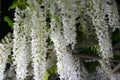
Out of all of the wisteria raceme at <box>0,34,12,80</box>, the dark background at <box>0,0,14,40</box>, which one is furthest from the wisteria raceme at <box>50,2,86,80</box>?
the dark background at <box>0,0,14,40</box>

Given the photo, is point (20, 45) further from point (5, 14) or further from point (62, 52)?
point (5, 14)

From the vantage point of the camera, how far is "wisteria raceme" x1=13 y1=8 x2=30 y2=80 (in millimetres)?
3473

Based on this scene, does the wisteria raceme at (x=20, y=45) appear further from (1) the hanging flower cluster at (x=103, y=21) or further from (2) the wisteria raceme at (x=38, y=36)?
(1) the hanging flower cluster at (x=103, y=21)

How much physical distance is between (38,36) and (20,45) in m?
0.28

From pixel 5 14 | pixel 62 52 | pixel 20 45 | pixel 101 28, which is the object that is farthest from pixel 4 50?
pixel 101 28

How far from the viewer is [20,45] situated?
3520 mm

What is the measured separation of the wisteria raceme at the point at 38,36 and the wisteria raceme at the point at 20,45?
154 mm

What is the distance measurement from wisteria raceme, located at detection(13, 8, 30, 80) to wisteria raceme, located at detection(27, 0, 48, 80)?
154 mm

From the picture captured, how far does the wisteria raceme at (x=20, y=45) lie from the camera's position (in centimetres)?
347

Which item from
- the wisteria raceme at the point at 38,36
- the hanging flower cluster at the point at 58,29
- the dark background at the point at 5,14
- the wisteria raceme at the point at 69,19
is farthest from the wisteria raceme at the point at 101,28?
the dark background at the point at 5,14

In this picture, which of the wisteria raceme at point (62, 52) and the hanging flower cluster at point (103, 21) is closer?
the hanging flower cluster at point (103, 21)

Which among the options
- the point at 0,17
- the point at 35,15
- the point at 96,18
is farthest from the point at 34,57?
the point at 0,17

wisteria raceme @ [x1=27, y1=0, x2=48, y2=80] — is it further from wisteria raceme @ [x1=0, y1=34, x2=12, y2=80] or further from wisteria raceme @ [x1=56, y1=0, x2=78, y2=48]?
wisteria raceme @ [x1=0, y1=34, x2=12, y2=80]

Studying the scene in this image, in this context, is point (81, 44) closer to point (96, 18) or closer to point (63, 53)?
point (63, 53)
